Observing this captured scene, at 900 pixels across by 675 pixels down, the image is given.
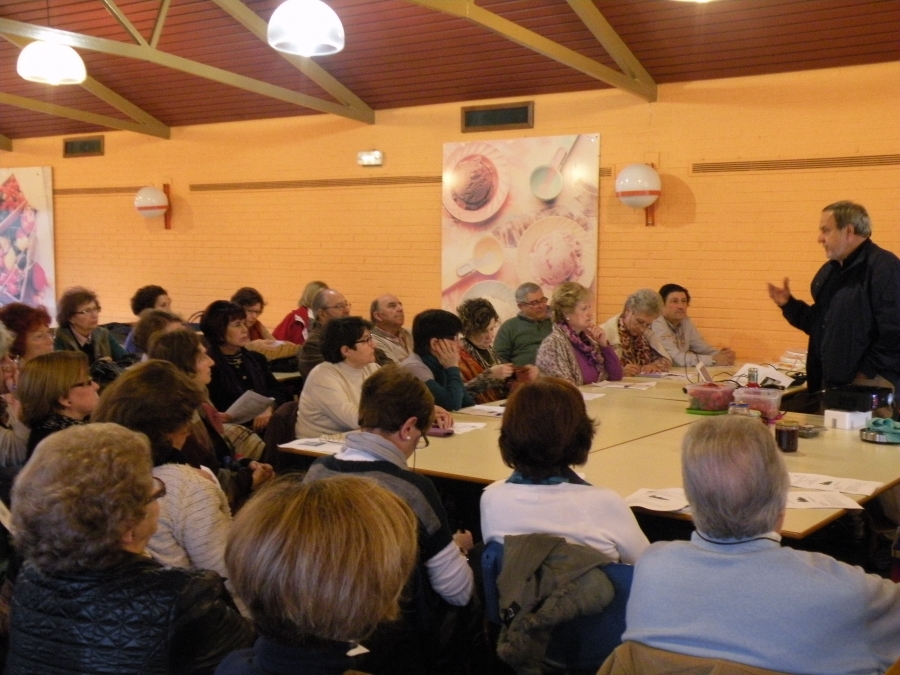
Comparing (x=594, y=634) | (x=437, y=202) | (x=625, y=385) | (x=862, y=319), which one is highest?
(x=437, y=202)

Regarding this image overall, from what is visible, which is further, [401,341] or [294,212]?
[294,212]

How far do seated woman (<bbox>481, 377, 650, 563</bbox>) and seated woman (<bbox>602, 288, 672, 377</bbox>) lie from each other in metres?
Answer: 4.03

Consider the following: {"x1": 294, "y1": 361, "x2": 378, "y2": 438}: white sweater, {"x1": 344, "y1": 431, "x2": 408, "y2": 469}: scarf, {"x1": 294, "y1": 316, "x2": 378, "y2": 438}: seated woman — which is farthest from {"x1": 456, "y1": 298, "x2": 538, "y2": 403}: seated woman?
{"x1": 344, "y1": 431, "x2": 408, "y2": 469}: scarf

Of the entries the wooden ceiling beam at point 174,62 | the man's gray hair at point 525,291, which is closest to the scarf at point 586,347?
the man's gray hair at point 525,291

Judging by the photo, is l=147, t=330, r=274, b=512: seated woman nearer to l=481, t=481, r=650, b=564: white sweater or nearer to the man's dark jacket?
l=481, t=481, r=650, b=564: white sweater

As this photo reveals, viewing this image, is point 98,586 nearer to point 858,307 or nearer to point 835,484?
point 835,484

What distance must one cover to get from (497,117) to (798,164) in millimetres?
2804

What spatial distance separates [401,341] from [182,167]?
5869mm

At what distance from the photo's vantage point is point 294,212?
10086 millimetres

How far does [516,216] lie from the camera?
28.5ft

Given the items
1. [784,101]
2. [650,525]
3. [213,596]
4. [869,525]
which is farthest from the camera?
[784,101]

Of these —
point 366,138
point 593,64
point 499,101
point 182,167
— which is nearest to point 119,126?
point 182,167

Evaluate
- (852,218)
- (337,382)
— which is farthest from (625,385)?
(337,382)

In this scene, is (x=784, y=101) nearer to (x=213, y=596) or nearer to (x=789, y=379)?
(x=789, y=379)
